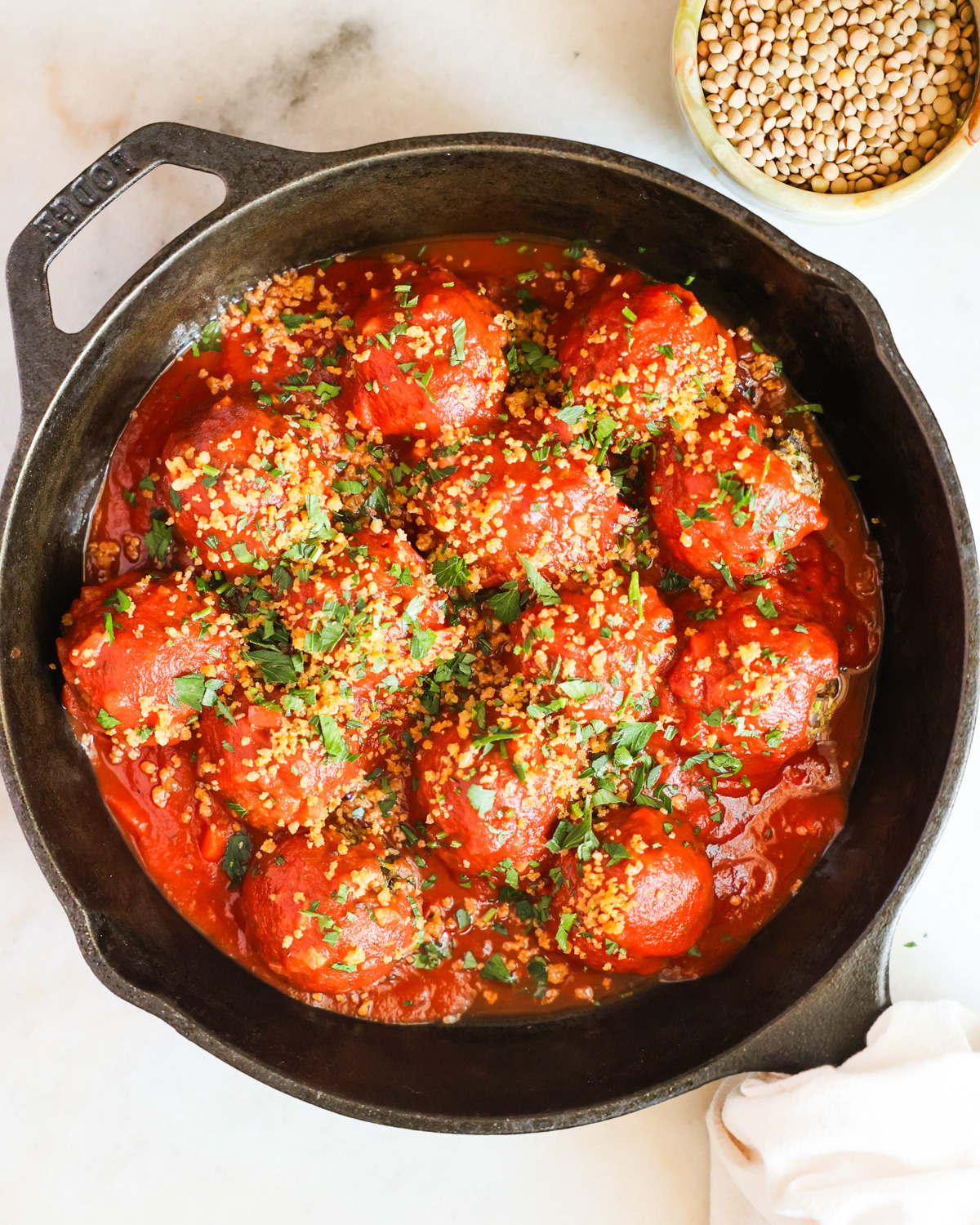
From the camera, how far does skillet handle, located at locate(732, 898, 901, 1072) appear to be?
2.54 metres

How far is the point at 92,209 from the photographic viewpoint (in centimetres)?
246

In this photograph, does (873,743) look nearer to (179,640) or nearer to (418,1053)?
(418,1053)

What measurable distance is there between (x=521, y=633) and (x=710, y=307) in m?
1.21

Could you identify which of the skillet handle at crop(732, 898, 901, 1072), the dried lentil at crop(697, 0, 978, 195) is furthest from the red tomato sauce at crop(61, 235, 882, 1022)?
the dried lentil at crop(697, 0, 978, 195)

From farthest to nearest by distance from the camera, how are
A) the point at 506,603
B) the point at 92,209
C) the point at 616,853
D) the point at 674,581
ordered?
1. the point at 674,581
2. the point at 506,603
3. the point at 616,853
4. the point at 92,209

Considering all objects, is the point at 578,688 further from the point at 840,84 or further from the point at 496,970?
the point at 840,84

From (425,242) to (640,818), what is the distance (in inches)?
71.3

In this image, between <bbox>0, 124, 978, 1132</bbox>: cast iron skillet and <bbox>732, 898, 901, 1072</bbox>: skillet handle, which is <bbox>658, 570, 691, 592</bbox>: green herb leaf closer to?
<bbox>0, 124, 978, 1132</bbox>: cast iron skillet

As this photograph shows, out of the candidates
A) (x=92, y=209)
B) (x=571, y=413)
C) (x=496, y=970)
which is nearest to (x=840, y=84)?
(x=571, y=413)

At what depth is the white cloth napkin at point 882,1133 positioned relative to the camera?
8.71 feet

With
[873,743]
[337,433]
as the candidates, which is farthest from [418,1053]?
[337,433]

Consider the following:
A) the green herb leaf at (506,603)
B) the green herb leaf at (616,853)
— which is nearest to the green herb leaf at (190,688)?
the green herb leaf at (506,603)

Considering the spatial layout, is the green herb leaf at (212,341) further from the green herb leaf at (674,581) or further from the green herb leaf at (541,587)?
the green herb leaf at (674,581)

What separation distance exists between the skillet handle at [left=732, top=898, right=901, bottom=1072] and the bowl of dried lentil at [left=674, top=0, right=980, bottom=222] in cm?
213
